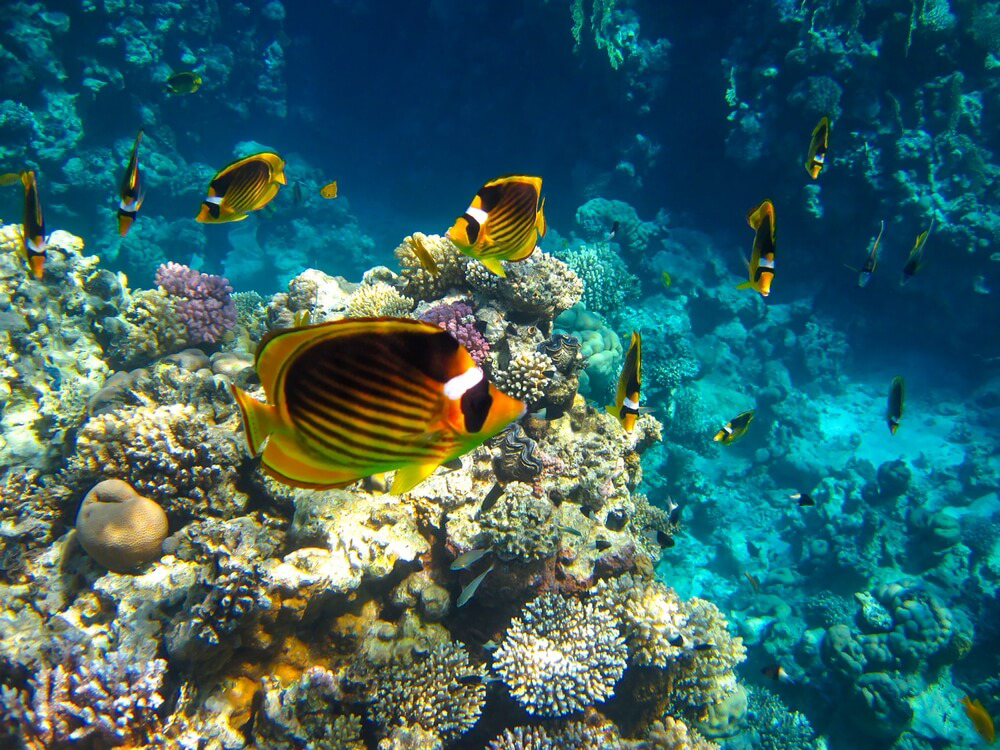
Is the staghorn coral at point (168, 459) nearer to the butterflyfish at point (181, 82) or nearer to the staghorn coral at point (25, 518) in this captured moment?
the staghorn coral at point (25, 518)

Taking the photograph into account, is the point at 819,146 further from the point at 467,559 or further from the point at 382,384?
the point at 382,384

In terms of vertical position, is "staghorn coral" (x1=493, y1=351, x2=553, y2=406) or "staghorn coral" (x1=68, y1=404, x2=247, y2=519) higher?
"staghorn coral" (x1=493, y1=351, x2=553, y2=406)

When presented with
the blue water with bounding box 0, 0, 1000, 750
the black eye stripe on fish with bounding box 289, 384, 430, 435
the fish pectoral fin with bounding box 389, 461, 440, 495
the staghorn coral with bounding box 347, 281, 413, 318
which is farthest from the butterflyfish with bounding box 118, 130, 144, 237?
the blue water with bounding box 0, 0, 1000, 750

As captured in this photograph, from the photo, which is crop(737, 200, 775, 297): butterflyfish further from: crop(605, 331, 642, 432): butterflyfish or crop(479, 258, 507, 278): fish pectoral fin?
crop(479, 258, 507, 278): fish pectoral fin

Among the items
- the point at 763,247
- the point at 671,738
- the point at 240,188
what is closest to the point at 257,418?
the point at 763,247

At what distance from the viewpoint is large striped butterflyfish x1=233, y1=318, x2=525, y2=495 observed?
1084 mm

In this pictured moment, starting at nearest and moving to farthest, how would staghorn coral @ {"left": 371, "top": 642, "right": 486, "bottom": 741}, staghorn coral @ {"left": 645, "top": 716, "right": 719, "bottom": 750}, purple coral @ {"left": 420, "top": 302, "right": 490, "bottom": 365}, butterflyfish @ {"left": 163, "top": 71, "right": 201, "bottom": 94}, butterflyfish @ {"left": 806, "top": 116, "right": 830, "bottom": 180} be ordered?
staghorn coral @ {"left": 371, "top": 642, "right": 486, "bottom": 741} → staghorn coral @ {"left": 645, "top": 716, "right": 719, "bottom": 750} → butterflyfish @ {"left": 806, "top": 116, "right": 830, "bottom": 180} → purple coral @ {"left": 420, "top": 302, "right": 490, "bottom": 365} → butterflyfish @ {"left": 163, "top": 71, "right": 201, "bottom": 94}

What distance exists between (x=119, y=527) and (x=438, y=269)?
149 inches

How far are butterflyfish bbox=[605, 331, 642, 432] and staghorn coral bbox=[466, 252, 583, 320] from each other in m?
2.67

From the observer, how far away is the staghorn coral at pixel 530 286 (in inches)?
212

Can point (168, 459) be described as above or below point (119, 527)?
above

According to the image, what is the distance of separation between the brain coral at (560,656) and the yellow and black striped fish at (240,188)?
3.95 meters

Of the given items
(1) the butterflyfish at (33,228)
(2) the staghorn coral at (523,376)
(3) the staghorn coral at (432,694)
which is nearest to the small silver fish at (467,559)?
(3) the staghorn coral at (432,694)

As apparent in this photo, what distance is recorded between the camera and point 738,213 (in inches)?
666
